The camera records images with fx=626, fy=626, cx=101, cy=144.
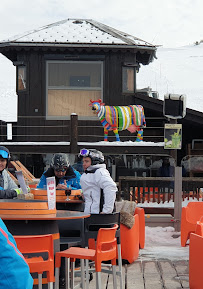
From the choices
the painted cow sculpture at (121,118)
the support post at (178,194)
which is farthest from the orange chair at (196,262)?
the painted cow sculpture at (121,118)

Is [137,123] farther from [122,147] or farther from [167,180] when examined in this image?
[167,180]

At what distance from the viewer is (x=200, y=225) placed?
8.14m

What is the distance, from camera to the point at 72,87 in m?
21.3

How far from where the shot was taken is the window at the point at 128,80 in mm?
21078

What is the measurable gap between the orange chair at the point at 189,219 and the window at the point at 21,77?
10416mm

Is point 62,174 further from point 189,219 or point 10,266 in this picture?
point 10,266

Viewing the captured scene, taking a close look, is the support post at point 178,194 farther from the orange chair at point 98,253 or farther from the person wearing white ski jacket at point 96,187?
the orange chair at point 98,253

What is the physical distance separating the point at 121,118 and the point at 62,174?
10290mm

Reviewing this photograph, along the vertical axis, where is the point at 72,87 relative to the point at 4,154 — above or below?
above

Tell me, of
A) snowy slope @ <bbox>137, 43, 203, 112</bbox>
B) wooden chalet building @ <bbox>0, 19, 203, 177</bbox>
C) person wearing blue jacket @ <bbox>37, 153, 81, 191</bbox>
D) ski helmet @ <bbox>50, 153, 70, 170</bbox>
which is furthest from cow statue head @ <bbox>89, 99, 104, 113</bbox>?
snowy slope @ <bbox>137, 43, 203, 112</bbox>

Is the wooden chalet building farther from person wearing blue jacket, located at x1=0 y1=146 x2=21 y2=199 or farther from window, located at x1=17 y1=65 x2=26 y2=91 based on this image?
person wearing blue jacket, located at x1=0 y1=146 x2=21 y2=199

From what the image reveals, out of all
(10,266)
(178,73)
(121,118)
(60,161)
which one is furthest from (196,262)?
(178,73)

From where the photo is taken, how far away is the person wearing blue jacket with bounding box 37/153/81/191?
9.54m

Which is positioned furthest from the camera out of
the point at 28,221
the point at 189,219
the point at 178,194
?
the point at 178,194
